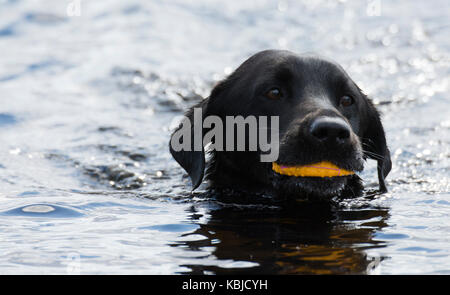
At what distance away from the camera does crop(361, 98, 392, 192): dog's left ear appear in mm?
5637

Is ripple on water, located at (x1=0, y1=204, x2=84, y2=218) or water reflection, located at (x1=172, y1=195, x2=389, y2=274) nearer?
water reflection, located at (x1=172, y1=195, x2=389, y2=274)

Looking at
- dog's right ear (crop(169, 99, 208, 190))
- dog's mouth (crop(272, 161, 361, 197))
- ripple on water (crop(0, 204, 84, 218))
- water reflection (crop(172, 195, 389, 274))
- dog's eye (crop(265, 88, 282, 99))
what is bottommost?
water reflection (crop(172, 195, 389, 274))

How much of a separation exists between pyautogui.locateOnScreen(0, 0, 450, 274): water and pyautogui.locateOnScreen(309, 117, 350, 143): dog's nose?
58cm

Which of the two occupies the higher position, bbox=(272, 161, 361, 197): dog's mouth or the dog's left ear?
the dog's left ear

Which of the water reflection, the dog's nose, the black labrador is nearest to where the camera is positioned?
the water reflection

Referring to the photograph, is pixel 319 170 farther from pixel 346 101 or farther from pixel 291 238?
pixel 346 101

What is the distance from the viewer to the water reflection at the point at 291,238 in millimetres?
3627

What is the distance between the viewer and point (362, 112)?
17.8 ft

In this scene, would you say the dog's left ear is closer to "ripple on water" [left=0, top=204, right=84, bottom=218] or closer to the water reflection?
the water reflection

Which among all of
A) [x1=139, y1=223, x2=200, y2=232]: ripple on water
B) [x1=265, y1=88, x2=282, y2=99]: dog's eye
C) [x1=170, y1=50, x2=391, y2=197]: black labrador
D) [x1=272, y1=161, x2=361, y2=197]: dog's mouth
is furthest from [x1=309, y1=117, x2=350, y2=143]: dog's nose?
[x1=139, y1=223, x2=200, y2=232]: ripple on water

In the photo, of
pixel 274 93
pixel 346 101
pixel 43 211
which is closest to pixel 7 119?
pixel 43 211
